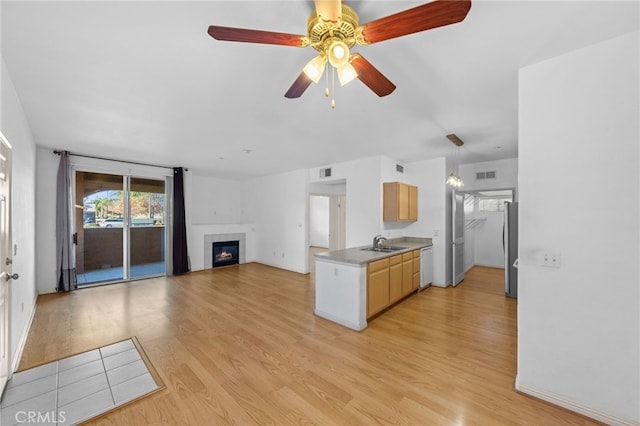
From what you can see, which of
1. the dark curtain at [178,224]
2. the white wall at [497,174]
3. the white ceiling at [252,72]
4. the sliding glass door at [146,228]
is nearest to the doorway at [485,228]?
the white wall at [497,174]

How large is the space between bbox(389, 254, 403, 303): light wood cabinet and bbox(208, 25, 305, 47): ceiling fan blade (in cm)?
311

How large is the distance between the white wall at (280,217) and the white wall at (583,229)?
471 cm

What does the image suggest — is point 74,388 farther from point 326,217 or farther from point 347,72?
point 326,217

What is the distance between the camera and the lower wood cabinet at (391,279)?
3324 millimetres

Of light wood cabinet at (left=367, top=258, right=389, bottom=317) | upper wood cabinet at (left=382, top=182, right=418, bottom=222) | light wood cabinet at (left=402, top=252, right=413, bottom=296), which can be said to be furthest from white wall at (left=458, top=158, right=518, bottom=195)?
light wood cabinet at (left=367, top=258, right=389, bottom=317)

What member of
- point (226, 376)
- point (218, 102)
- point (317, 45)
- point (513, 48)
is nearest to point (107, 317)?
point (226, 376)

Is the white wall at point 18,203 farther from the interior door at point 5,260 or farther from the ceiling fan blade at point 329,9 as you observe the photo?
the ceiling fan blade at point 329,9

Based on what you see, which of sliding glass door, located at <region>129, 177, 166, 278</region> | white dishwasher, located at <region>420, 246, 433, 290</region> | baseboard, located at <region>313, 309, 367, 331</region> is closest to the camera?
baseboard, located at <region>313, 309, 367, 331</region>

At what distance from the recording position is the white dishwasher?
476cm

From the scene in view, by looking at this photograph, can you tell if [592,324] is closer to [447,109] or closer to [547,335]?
[547,335]

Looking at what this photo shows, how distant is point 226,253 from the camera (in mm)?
7180

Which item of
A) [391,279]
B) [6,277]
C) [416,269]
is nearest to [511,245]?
[416,269]

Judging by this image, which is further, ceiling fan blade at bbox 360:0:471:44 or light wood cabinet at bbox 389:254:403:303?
light wood cabinet at bbox 389:254:403:303

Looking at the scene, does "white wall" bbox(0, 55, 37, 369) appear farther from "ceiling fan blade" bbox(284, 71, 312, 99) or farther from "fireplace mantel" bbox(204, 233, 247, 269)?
"fireplace mantel" bbox(204, 233, 247, 269)
